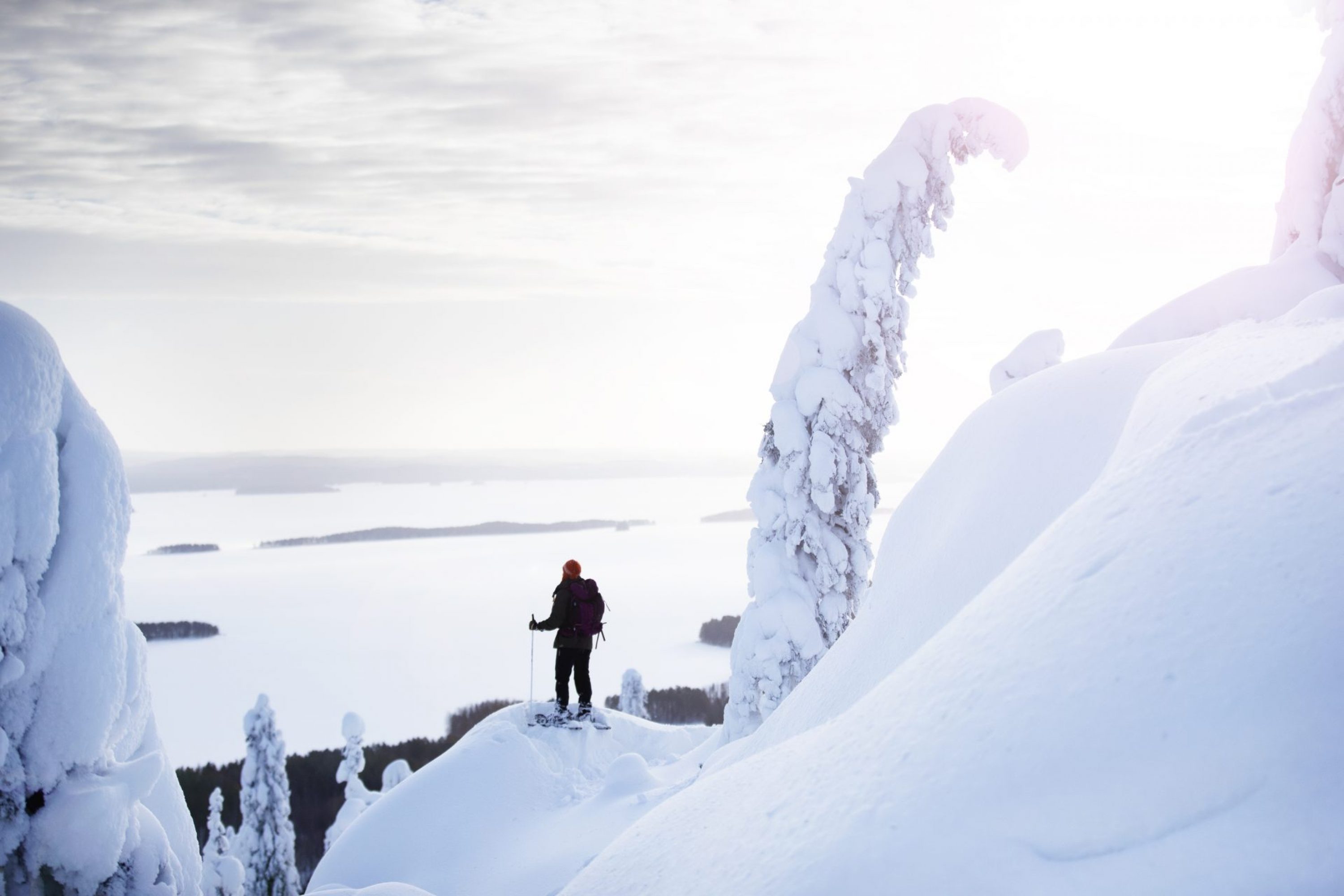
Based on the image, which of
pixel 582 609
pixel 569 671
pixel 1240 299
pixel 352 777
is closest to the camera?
pixel 1240 299

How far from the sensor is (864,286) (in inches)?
577

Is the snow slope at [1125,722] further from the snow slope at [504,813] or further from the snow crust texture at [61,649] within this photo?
the snow slope at [504,813]

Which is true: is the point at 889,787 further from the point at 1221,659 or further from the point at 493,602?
the point at 493,602

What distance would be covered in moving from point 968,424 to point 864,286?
317 inches

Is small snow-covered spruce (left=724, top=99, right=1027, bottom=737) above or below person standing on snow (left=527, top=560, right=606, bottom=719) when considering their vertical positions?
above

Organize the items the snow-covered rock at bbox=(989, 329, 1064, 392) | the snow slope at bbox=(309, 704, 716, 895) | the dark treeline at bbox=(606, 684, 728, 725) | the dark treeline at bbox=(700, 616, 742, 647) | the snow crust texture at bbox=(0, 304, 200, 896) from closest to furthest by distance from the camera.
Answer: the snow crust texture at bbox=(0, 304, 200, 896) < the snow slope at bbox=(309, 704, 716, 895) < the snow-covered rock at bbox=(989, 329, 1064, 392) < the dark treeline at bbox=(606, 684, 728, 725) < the dark treeline at bbox=(700, 616, 742, 647)

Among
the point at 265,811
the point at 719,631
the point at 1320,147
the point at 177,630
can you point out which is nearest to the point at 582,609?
the point at 1320,147

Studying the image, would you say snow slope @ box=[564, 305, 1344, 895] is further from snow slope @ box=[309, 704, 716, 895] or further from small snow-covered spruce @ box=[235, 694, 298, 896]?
small snow-covered spruce @ box=[235, 694, 298, 896]

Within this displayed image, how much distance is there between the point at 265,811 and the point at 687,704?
34029 millimetres

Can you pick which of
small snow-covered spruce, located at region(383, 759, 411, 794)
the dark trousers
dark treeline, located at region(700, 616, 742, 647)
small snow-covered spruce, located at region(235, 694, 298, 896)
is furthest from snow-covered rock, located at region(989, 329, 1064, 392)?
dark treeline, located at region(700, 616, 742, 647)

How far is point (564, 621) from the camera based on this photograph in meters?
12.5

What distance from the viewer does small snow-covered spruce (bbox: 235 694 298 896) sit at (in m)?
25.2

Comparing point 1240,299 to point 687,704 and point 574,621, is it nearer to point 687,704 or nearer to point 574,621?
point 574,621

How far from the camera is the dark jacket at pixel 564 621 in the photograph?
12.4 meters
